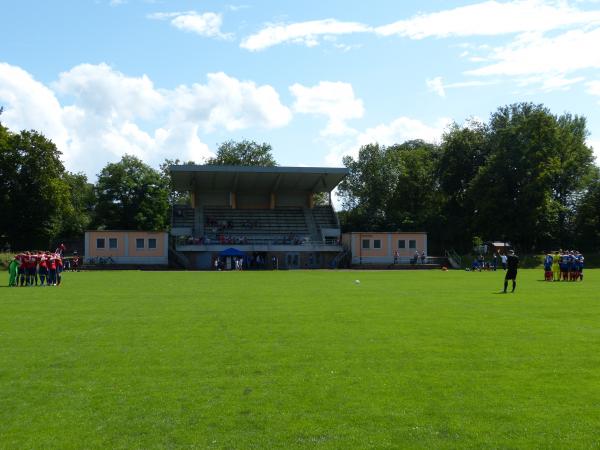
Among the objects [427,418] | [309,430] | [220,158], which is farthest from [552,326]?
[220,158]

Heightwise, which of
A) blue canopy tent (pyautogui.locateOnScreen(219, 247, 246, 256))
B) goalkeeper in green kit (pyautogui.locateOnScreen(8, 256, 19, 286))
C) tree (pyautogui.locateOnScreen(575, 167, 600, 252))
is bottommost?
goalkeeper in green kit (pyautogui.locateOnScreen(8, 256, 19, 286))

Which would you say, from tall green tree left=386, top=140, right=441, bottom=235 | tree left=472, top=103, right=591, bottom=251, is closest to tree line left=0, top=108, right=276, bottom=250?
tall green tree left=386, top=140, right=441, bottom=235

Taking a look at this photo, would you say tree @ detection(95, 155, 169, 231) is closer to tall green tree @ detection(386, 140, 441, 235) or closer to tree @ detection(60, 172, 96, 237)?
tree @ detection(60, 172, 96, 237)

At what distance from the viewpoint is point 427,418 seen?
6594 mm

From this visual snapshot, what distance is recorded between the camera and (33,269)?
97.1 ft

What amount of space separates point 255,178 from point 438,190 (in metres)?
26.7

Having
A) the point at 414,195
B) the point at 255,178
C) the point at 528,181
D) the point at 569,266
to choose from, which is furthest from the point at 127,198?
the point at 569,266

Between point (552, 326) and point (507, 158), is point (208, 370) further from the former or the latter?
point (507, 158)

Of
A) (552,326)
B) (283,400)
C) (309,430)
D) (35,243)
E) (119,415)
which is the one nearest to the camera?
(309,430)

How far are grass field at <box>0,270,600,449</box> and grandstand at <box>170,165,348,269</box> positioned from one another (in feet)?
142

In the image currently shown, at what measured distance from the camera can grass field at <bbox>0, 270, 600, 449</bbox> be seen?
20.2ft

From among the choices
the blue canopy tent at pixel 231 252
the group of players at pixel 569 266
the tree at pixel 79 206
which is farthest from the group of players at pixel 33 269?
the tree at pixel 79 206

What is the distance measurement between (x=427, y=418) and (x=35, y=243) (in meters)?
62.4

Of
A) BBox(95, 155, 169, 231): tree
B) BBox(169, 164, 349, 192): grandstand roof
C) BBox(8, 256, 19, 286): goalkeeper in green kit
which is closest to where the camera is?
BBox(8, 256, 19, 286): goalkeeper in green kit
